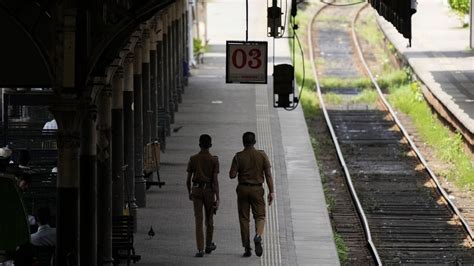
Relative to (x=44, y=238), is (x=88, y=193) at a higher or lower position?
higher

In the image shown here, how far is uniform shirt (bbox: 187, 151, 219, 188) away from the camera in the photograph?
61.6 ft

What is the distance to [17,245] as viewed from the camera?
14.9 meters

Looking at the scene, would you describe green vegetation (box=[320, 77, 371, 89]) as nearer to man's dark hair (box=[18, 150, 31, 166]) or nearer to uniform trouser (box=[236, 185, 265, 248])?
man's dark hair (box=[18, 150, 31, 166])

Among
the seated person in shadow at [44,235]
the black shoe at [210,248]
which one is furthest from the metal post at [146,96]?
the seated person in shadow at [44,235]

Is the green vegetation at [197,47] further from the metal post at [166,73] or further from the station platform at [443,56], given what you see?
the metal post at [166,73]

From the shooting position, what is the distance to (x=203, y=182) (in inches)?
747

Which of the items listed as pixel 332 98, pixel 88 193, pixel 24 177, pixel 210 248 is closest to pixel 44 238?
pixel 88 193

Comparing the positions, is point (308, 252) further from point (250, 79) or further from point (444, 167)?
point (444, 167)

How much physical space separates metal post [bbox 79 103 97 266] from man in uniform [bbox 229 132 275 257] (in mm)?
2426

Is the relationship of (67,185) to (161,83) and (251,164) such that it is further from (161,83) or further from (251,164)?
(161,83)

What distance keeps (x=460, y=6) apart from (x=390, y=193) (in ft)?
68.2

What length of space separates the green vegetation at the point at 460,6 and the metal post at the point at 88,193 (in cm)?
3065

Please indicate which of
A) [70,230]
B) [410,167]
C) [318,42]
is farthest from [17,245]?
[318,42]


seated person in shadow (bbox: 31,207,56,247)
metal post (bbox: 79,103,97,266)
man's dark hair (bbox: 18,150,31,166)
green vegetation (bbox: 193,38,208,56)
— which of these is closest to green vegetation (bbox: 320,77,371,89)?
green vegetation (bbox: 193,38,208,56)
